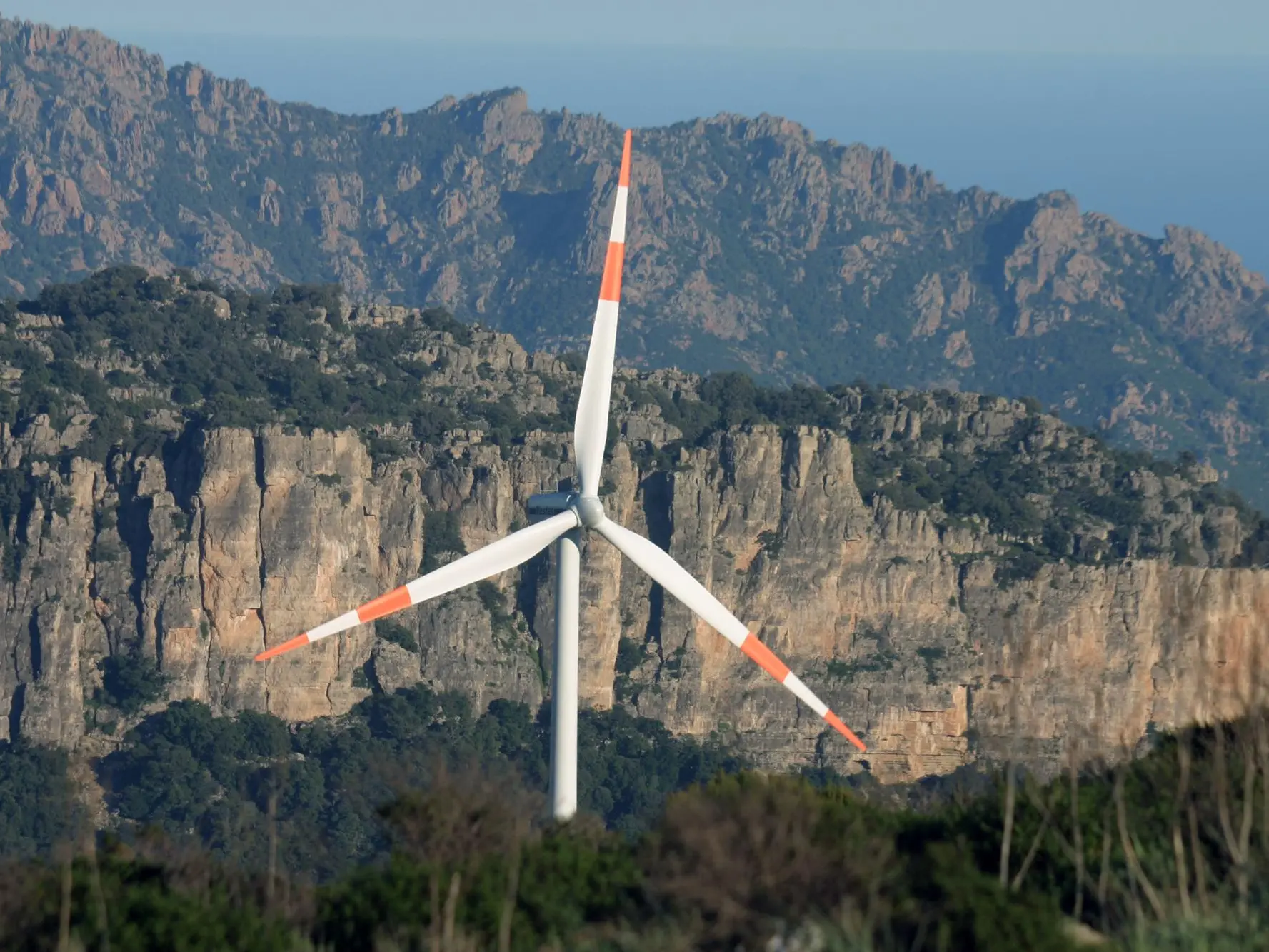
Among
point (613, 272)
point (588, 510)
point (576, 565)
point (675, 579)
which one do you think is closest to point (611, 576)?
point (675, 579)

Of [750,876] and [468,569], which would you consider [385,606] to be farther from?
[750,876]

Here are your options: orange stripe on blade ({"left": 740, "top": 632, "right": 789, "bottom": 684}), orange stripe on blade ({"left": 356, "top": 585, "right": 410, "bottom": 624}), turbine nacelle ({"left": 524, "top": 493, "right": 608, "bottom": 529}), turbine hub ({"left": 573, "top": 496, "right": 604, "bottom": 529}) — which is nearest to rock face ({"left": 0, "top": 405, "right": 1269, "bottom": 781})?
orange stripe on blade ({"left": 740, "top": 632, "right": 789, "bottom": 684})

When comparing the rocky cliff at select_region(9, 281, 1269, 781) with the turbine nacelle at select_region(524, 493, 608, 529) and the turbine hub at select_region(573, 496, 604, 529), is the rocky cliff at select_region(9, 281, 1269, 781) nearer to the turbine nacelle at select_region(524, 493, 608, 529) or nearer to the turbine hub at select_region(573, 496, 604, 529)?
the turbine hub at select_region(573, 496, 604, 529)

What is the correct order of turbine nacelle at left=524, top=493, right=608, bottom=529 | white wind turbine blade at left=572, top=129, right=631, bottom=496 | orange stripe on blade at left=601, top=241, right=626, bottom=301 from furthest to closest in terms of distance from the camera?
white wind turbine blade at left=572, top=129, right=631, bottom=496 < turbine nacelle at left=524, top=493, right=608, bottom=529 < orange stripe on blade at left=601, top=241, right=626, bottom=301

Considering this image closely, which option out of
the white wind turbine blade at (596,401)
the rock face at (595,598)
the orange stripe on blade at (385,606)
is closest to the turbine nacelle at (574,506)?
the white wind turbine blade at (596,401)

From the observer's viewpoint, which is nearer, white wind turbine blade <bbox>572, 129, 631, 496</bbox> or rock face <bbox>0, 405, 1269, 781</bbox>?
white wind turbine blade <bbox>572, 129, 631, 496</bbox>

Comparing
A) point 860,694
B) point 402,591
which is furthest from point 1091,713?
point 402,591
